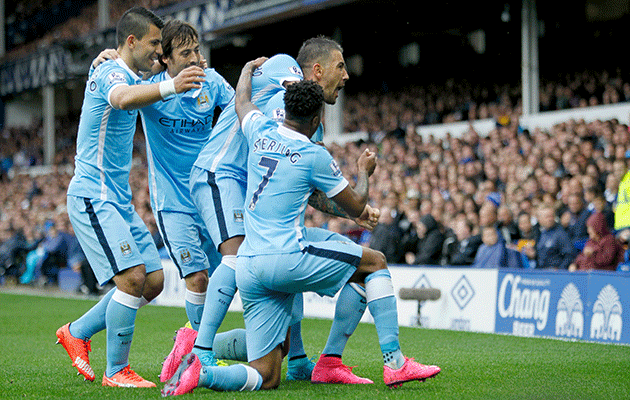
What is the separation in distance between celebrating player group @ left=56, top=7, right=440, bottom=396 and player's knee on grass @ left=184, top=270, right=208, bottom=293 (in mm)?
14

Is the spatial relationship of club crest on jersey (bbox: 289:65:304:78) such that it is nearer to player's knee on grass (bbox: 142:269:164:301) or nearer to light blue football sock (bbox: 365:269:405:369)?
light blue football sock (bbox: 365:269:405:369)

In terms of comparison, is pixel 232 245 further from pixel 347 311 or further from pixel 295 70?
pixel 295 70

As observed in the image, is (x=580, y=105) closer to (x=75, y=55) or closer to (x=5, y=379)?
(x=5, y=379)

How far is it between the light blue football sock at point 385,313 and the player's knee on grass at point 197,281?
1408mm

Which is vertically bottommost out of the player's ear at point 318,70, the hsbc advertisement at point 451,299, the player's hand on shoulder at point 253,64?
the hsbc advertisement at point 451,299

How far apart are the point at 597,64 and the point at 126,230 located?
1784 centimetres

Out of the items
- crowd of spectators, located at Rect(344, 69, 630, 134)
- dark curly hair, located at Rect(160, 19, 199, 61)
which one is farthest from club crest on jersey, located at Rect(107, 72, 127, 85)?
A: crowd of spectators, located at Rect(344, 69, 630, 134)

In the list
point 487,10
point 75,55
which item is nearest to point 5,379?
point 487,10

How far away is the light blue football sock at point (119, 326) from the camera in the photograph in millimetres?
5457

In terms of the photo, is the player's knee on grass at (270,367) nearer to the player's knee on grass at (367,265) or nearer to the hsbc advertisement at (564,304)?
the player's knee on grass at (367,265)

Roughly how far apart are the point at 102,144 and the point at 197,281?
3.86 ft

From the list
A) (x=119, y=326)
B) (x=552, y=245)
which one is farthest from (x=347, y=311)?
(x=552, y=245)

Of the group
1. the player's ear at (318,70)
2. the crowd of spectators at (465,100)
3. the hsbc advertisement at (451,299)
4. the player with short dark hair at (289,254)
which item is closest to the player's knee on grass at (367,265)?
the player with short dark hair at (289,254)

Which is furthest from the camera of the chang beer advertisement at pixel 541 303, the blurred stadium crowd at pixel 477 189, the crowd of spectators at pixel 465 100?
the crowd of spectators at pixel 465 100
